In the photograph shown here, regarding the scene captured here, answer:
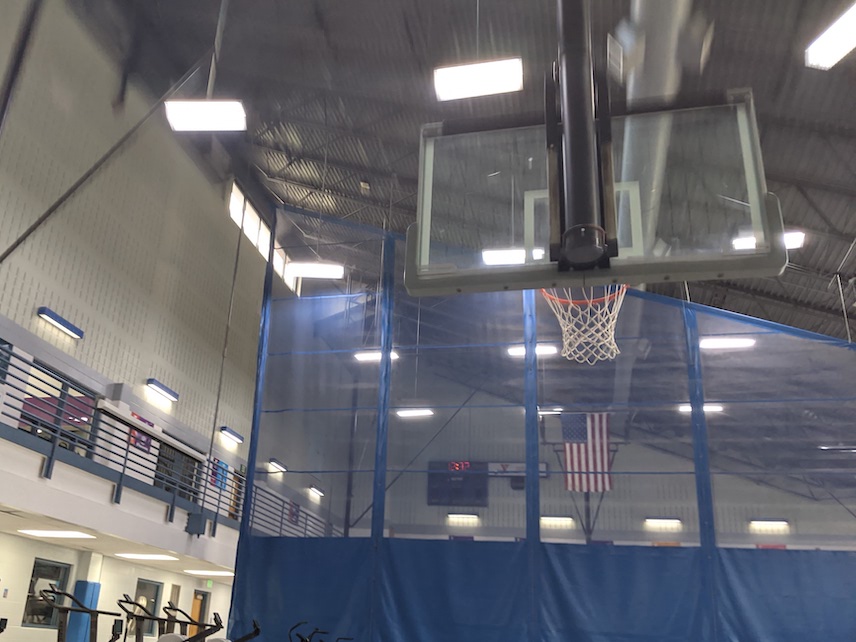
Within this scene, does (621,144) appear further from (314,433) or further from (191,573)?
(191,573)

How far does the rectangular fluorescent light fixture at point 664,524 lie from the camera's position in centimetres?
983

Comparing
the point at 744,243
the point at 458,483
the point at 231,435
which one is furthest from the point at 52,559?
the point at 744,243

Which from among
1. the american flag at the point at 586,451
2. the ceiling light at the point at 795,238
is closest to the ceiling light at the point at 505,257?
the american flag at the point at 586,451

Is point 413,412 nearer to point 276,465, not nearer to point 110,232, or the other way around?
point 276,465

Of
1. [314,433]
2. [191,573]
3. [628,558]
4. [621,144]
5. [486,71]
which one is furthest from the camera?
[191,573]

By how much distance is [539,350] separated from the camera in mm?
11047

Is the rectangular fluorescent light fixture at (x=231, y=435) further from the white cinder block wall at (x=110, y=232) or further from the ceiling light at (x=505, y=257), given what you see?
the ceiling light at (x=505, y=257)

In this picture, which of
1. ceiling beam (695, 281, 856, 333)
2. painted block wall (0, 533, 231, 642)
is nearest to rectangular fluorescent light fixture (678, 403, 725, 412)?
ceiling beam (695, 281, 856, 333)

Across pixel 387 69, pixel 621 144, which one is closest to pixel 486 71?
pixel 387 69

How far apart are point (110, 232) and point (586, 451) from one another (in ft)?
25.0

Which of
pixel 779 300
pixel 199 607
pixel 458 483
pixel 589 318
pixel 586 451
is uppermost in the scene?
pixel 779 300

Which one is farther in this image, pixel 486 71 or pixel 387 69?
pixel 387 69

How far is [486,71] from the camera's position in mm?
7438

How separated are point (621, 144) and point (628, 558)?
6.95 m
